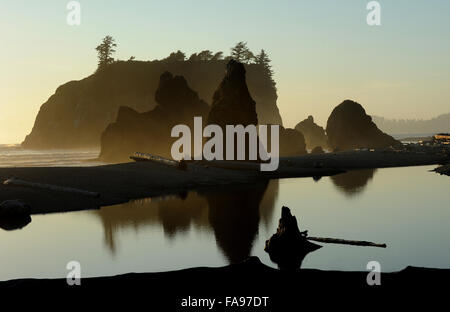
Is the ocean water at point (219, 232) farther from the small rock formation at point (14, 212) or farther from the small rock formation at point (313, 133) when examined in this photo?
the small rock formation at point (313, 133)

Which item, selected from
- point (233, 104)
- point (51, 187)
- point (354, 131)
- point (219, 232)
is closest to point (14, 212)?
point (51, 187)

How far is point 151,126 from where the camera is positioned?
95.9 m

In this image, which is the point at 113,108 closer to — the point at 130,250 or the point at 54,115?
the point at 54,115

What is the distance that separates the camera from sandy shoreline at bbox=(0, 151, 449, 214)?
113 ft

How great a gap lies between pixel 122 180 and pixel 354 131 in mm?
102490

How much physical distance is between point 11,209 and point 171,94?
72.7 meters

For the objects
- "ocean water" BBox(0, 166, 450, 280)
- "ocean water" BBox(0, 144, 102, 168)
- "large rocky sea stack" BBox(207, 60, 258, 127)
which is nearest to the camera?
"ocean water" BBox(0, 166, 450, 280)

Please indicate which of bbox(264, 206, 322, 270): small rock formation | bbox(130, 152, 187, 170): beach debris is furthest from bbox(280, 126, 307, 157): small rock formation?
bbox(264, 206, 322, 270): small rock formation

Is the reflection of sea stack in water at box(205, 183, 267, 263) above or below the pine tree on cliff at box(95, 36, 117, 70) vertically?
below

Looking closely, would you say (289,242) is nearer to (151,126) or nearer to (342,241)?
(342,241)

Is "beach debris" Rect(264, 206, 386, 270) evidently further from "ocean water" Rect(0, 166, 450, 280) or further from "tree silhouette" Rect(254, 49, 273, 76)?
"tree silhouette" Rect(254, 49, 273, 76)

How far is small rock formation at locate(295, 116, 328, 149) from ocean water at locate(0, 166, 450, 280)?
13251cm

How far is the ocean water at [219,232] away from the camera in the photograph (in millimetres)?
19188
